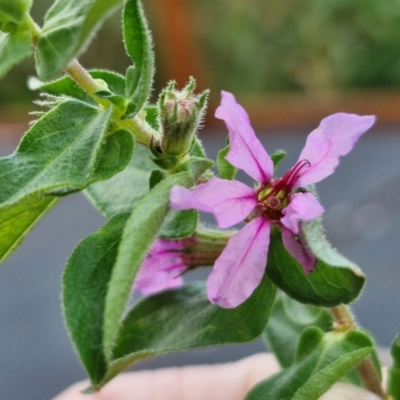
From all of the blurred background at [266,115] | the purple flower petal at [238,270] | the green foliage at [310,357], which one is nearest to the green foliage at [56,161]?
the purple flower petal at [238,270]

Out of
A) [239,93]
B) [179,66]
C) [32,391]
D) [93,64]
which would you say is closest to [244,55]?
[239,93]

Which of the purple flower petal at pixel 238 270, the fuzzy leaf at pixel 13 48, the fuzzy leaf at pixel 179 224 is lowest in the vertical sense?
the purple flower petal at pixel 238 270

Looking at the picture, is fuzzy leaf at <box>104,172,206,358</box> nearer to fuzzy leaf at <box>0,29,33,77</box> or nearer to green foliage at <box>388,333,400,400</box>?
fuzzy leaf at <box>0,29,33,77</box>

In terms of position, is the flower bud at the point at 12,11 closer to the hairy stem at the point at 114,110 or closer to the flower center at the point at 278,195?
the hairy stem at the point at 114,110

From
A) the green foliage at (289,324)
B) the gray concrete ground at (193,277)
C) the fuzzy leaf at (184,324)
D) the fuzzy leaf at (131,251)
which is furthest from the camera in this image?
the gray concrete ground at (193,277)

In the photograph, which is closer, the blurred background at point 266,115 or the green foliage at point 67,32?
the green foliage at point 67,32

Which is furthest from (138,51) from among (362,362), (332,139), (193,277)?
(193,277)
